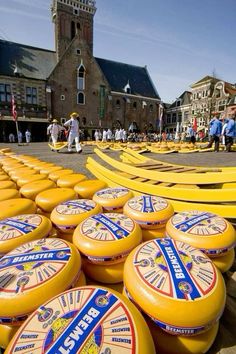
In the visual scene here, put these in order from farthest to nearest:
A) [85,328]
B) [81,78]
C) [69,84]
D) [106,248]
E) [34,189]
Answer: [81,78] → [69,84] → [34,189] → [106,248] → [85,328]

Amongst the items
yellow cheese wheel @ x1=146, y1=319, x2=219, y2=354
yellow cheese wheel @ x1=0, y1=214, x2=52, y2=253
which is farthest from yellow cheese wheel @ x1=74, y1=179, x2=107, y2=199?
yellow cheese wheel @ x1=146, y1=319, x2=219, y2=354

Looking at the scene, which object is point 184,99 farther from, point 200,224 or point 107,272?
point 107,272

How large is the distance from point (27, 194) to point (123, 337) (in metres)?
2.32

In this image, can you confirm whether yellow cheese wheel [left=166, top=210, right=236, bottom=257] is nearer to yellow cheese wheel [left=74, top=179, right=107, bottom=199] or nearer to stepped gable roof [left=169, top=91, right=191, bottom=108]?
yellow cheese wheel [left=74, top=179, right=107, bottom=199]


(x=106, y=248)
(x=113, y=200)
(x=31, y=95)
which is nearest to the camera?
(x=106, y=248)

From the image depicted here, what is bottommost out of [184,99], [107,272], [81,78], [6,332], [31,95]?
[6,332]

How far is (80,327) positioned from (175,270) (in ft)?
1.92

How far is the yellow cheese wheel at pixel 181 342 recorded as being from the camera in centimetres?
109

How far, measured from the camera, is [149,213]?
1.99 m

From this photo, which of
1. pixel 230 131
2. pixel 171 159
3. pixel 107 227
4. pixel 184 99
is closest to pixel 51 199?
pixel 107 227

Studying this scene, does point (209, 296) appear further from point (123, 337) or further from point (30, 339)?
point (30, 339)

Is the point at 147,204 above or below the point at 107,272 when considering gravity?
above

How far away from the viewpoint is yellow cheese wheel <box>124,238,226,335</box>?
1.03 metres

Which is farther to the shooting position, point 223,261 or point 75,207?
point 75,207
